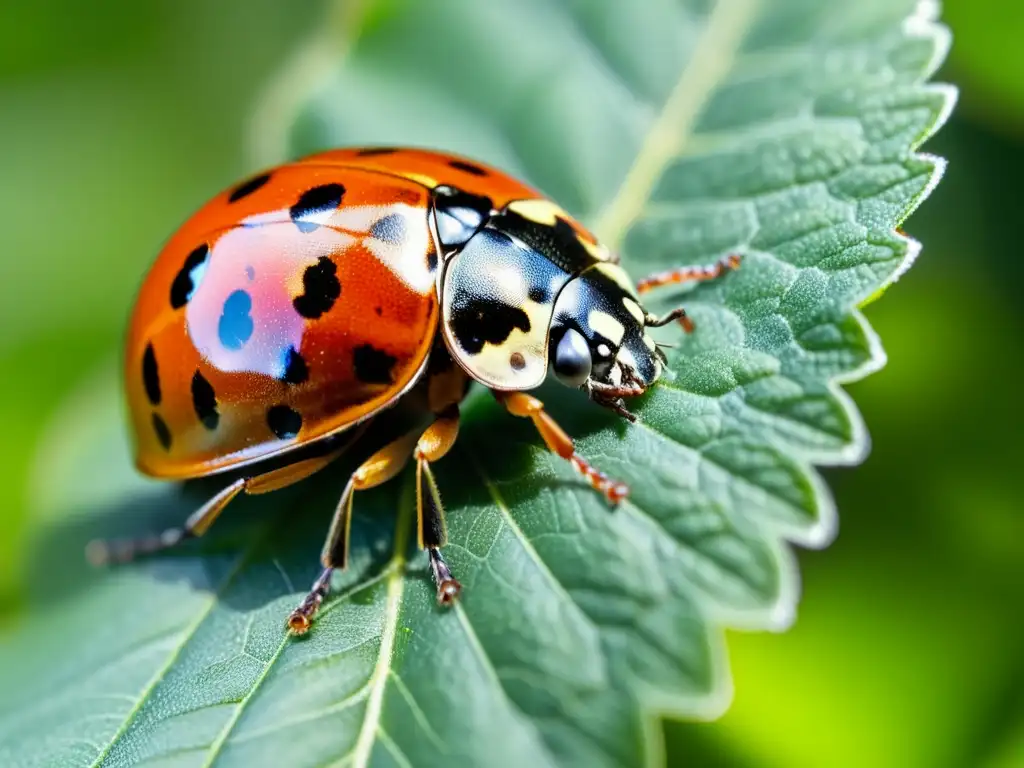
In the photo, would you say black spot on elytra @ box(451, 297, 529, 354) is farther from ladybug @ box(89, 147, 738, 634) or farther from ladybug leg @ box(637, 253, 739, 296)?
ladybug leg @ box(637, 253, 739, 296)

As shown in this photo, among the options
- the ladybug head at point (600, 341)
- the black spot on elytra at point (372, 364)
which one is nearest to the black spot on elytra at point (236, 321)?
the black spot on elytra at point (372, 364)

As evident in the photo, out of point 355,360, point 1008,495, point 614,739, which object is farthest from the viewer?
point 1008,495

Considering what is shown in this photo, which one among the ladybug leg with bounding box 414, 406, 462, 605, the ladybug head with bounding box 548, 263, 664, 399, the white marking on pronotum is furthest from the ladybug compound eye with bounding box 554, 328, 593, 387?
the ladybug leg with bounding box 414, 406, 462, 605

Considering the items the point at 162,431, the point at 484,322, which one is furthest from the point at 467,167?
the point at 162,431

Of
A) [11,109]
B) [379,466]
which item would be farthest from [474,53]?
[11,109]

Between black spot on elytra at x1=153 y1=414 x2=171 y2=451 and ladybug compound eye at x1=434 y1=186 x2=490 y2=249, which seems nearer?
ladybug compound eye at x1=434 y1=186 x2=490 y2=249

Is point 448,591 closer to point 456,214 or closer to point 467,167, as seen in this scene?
point 456,214

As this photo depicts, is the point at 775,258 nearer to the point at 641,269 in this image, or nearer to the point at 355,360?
the point at 641,269
